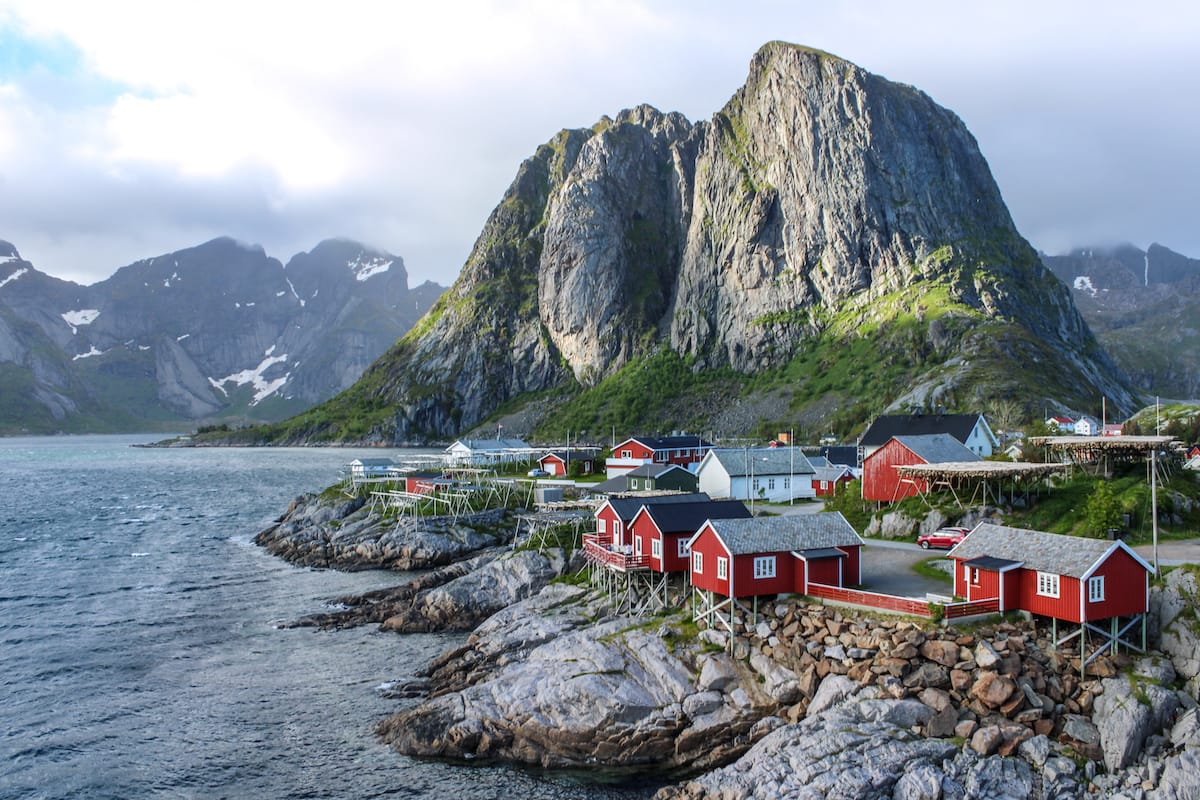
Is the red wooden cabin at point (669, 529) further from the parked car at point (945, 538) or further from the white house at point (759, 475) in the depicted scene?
the white house at point (759, 475)

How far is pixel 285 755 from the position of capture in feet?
105

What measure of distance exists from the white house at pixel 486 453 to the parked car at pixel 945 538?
69.3 m

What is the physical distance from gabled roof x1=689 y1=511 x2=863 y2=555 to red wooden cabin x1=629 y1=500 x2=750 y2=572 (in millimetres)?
2111

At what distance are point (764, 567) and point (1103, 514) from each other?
18138mm

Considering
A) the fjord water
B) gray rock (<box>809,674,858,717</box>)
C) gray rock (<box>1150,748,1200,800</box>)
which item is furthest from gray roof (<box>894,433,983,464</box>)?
the fjord water

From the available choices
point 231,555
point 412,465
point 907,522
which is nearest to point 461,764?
point 907,522

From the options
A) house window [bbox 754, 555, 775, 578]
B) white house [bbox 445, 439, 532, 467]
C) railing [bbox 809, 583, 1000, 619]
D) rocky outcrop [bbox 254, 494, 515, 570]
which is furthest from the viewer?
white house [bbox 445, 439, 532, 467]

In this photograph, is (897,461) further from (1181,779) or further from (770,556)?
(1181,779)

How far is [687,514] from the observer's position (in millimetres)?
41375

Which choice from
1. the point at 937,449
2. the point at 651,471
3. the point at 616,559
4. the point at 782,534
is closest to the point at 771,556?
the point at 782,534

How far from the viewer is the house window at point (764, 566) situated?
3529 cm

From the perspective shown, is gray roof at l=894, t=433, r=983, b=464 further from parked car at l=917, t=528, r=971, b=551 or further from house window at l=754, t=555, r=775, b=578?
house window at l=754, t=555, r=775, b=578

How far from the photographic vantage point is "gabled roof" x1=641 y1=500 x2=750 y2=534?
4047cm

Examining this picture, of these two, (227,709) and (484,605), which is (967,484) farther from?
(227,709)
